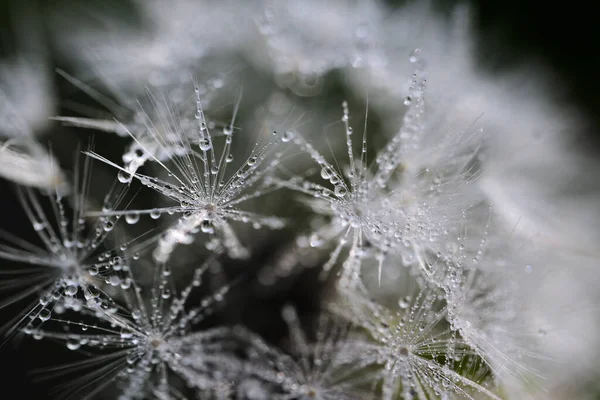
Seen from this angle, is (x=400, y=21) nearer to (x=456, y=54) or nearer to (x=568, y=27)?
(x=456, y=54)

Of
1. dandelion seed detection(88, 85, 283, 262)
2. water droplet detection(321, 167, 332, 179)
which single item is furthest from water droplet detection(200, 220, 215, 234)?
water droplet detection(321, 167, 332, 179)

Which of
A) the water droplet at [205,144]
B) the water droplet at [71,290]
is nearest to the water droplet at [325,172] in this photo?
the water droplet at [205,144]

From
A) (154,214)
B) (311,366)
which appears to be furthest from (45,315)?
(311,366)

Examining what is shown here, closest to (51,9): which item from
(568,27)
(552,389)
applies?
(568,27)

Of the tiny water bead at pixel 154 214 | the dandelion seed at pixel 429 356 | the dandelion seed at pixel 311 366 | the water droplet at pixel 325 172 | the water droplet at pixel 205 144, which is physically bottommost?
the dandelion seed at pixel 429 356

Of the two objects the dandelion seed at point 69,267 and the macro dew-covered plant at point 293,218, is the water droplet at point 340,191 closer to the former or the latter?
the macro dew-covered plant at point 293,218

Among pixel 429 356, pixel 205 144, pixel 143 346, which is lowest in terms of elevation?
pixel 429 356

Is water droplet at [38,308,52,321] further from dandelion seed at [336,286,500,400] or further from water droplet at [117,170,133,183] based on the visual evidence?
dandelion seed at [336,286,500,400]

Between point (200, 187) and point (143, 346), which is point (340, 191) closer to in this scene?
point (200, 187)
